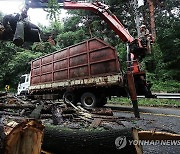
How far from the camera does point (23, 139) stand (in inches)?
81.7

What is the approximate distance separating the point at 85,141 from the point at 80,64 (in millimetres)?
6762

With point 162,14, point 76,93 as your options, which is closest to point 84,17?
point 162,14

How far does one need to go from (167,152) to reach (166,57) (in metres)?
15.6

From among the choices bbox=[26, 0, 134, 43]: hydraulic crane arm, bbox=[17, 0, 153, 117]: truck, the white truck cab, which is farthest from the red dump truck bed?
the white truck cab

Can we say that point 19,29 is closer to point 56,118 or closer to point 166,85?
point 56,118

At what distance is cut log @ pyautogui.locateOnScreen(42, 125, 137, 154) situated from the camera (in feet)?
7.73

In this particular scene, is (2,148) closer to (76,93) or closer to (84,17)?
(76,93)

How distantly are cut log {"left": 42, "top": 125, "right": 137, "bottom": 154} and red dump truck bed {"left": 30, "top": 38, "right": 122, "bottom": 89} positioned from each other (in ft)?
16.6

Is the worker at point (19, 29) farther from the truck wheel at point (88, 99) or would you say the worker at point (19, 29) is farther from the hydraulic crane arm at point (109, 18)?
the truck wheel at point (88, 99)

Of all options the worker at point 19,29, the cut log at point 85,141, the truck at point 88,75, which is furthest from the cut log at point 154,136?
the truck at point 88,75

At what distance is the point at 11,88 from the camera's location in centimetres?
2531

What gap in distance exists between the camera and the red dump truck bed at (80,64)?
26.5 ft

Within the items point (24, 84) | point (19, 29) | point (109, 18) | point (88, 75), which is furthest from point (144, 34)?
point (24, 84)

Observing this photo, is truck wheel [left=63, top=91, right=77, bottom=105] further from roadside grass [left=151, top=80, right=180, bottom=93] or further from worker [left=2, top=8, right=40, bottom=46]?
roadside grass [left=151, top=80, right=180, bottom=93]
